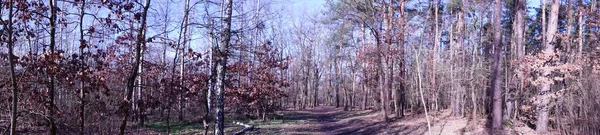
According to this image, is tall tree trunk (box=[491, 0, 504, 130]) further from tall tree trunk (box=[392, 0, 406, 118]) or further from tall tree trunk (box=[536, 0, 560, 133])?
tall tree trunk (box=[392, 0, 406, 118])

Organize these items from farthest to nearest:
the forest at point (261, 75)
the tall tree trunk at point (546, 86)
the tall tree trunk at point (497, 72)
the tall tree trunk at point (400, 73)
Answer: the tall tree trunk at point (400, 73), the tall tree trunk at point (497, 72), the tall tree trunk at point (546, 86), the forest at point (261, 75)

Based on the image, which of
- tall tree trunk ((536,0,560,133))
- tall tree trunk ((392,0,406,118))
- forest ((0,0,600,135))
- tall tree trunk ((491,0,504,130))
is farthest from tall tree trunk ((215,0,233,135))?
tall tree trunk ((392,0,406,118))

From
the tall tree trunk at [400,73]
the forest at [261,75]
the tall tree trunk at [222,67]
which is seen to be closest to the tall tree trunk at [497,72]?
the forest at [261,75]

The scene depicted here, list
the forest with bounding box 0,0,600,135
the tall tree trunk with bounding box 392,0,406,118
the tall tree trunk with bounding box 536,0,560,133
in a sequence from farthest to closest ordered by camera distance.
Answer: the tall tree trunk with bounding box 392,0,406,118 < the tall tree trunk with bounding box 536,0,560,133 < the forest with bounding box 0,0,600,135

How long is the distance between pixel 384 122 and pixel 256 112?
311 inches

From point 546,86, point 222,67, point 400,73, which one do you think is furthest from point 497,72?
point 222,67

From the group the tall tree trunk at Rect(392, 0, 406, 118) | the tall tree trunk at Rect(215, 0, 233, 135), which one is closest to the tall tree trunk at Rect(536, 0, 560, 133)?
the tall tree trunk at Rect(392, 0, 406, 118)

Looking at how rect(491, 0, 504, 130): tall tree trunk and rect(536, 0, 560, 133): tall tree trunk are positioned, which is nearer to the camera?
rect(536, 0, 560, 133): tall tree trunk

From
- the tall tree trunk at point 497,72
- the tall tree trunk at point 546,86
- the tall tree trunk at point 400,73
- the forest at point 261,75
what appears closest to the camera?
the forest at point 261,75

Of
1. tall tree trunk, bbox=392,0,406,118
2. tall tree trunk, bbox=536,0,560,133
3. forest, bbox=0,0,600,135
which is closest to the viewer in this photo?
forest, bbox=0,0,600,135

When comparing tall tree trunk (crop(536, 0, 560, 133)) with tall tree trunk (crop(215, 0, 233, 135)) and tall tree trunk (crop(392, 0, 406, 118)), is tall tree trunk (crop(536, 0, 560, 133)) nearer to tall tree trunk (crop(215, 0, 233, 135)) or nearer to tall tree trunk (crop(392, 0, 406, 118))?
tall tree trunk (crop(392, 0, 406, 118))

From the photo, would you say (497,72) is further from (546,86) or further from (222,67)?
(222,67)

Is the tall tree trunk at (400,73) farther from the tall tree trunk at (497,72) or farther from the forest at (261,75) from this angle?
the tall tree trunk at (497,72)

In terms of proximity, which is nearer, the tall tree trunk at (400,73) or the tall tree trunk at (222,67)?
the tall tree trunk at (222,67)
